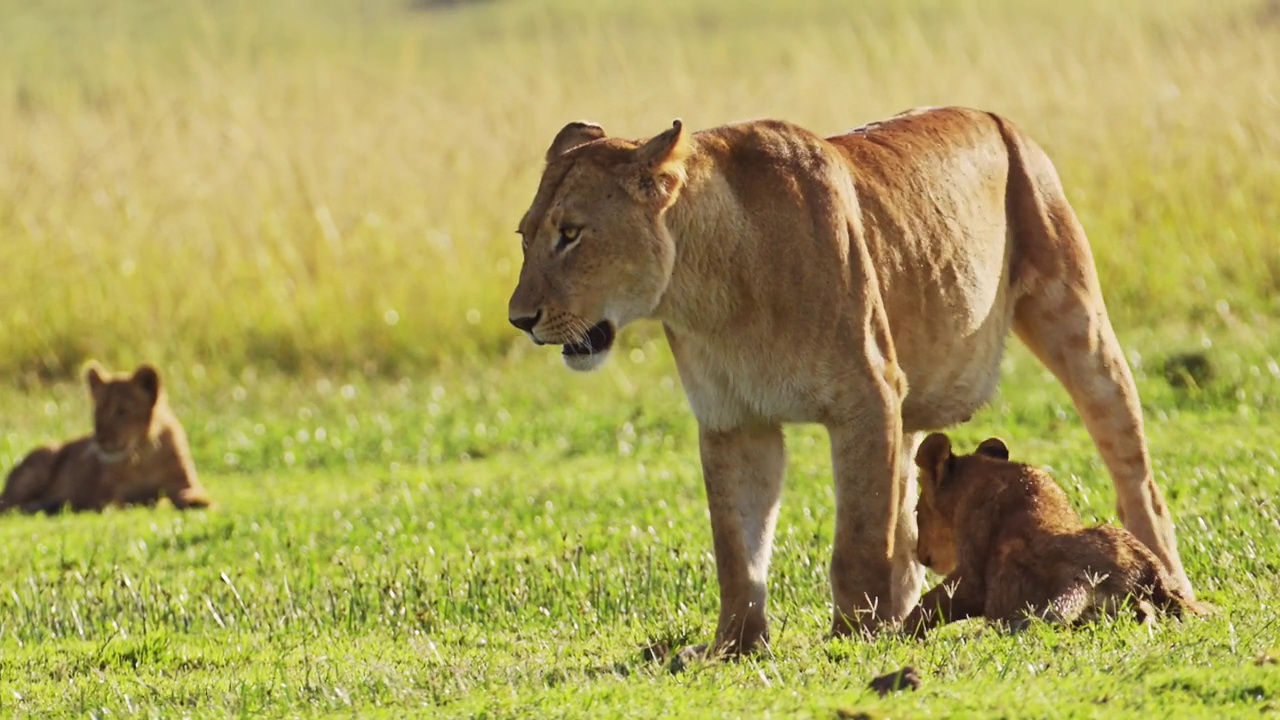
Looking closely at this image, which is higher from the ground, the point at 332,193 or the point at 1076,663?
the point at 332,193

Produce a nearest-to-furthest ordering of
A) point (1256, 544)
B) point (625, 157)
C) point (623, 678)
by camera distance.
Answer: point (623, 678), point (625, 157), point (1256, 544)

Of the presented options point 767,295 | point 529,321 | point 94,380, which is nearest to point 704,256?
point 767,295

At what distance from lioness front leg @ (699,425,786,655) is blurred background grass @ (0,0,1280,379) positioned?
8017 millimetres

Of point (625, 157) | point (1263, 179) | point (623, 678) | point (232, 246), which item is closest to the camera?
point (623, 678)

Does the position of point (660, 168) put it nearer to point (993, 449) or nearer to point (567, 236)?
point (567, 236)

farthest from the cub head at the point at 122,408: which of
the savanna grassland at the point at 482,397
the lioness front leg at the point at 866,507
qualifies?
the lioness front leg at the point at 866,507

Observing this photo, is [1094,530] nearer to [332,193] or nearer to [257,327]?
[257,327]

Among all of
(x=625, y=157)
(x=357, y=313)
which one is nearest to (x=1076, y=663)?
(x=625, y=157)

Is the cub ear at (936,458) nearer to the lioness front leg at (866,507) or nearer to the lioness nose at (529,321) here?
the lioness front leg at (866,507)

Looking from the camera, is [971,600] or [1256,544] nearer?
[971,600]

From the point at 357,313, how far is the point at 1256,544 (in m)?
8.86

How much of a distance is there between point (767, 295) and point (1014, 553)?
43.2 inches

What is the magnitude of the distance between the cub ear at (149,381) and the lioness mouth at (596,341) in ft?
20.0

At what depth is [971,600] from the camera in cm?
640
